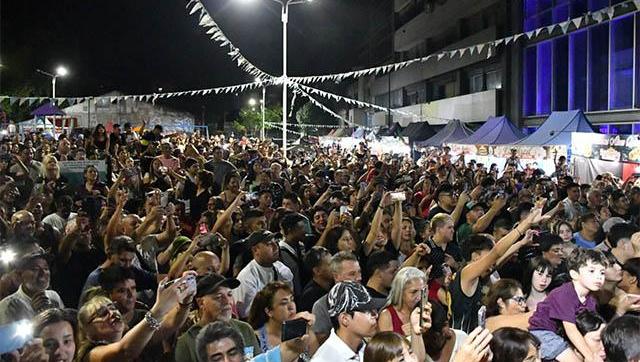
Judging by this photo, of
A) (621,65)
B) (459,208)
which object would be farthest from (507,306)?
(621,65)

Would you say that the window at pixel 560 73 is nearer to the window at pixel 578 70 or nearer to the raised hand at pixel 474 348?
the window at pixel 578 70

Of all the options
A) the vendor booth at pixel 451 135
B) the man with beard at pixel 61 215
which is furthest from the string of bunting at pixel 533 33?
the man with beard at pixel 61 215

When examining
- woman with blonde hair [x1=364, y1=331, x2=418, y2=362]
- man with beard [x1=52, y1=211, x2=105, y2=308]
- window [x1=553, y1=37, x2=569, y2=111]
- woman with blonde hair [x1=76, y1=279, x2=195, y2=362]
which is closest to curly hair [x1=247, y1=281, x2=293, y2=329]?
woman with blonde hair [x1=76, y1=279, x2=195, y2=362]

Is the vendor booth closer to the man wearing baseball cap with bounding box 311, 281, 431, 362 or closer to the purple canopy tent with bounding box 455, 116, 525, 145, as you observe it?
the purple canopy tent with bounding box 455, 116, 525, 145

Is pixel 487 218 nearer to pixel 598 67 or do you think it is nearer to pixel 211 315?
pixel 211 315

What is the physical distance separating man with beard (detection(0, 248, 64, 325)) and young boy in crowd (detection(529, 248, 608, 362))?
3.41m

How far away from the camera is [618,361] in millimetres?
3879

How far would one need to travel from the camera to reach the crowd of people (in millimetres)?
3842

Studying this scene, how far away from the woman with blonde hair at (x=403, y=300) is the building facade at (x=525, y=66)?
68.1 ft

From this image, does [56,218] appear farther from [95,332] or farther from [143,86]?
[143,86]

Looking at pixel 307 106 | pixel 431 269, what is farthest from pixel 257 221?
pixel 307 106

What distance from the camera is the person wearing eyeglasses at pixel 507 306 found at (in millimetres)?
4789

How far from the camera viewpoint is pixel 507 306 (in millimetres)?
4883

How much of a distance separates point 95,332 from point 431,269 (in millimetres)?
3070
